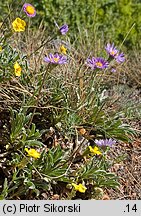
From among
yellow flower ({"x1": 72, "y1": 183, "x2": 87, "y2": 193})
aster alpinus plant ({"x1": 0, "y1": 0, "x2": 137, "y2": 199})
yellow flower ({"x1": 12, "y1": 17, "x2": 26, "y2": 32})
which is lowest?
yellow flower ({"x1": 72, "y1": 183, "x2": 87, "y2": 193})

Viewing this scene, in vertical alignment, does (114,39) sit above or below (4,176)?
above

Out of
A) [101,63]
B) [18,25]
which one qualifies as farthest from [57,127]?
[18,25]

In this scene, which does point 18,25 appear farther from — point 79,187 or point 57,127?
point 79,187

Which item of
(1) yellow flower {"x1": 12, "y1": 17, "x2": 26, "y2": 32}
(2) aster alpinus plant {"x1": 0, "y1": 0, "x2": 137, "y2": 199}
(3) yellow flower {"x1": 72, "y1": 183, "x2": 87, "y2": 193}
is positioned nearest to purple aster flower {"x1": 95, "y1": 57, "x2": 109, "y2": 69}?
(2) aster alpinus plant {"x1": 0, "y1": 0, "x2": 137, "y2": 199}

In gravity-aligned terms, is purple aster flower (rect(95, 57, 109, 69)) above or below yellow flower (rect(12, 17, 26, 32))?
below

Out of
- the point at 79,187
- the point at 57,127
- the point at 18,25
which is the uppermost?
the point at 18,25

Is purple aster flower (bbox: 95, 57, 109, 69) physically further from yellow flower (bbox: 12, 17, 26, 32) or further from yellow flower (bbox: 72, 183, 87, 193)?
yellow flower (bbox: 72, 183, 87, 193)

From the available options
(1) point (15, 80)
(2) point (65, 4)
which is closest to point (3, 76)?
(1) point (15, 80)

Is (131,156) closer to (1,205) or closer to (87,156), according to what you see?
(87,156)
